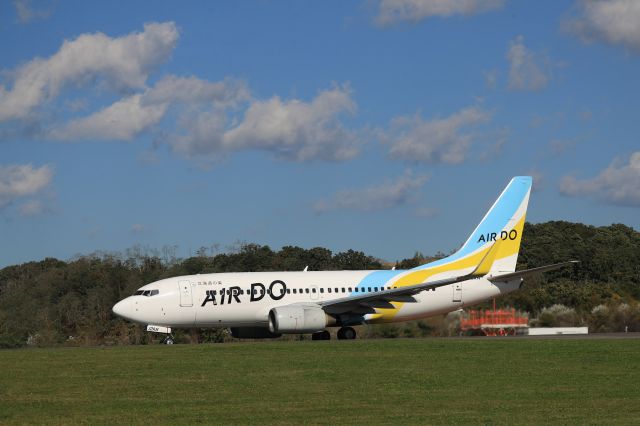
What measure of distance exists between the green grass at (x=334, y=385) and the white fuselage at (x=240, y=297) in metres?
7.64

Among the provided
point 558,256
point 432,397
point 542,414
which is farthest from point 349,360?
point 558,256

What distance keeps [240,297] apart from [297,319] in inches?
106

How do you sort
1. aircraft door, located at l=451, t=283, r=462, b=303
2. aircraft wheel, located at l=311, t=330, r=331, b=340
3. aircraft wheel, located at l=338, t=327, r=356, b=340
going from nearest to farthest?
aircraft wheel, located at l=338, t=327, r=356, b=340 < aircraft wheel, located at l=311, t=330, r=331, b=340 < aircraft door, located at l=451, t=283, r=462, b=303

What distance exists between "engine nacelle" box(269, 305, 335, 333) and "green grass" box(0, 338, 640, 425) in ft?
19.7

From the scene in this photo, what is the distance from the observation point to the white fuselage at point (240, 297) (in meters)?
38.2

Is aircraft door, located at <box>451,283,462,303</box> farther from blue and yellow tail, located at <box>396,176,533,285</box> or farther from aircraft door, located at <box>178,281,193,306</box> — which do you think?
aircraft door, located at <box>178,281,193,306</box>

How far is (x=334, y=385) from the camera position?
67.1ft

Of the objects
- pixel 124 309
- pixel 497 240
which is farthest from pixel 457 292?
pixel 124 309

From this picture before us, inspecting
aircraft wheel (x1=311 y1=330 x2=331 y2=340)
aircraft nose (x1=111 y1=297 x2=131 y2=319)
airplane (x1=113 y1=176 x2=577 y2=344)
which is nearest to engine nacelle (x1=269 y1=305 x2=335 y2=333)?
airplane (x1=113 y1=176 x2=577 y2=344)

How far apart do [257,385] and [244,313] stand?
18.2 m

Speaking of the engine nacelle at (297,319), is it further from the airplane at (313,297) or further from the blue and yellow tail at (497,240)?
the blue and yellow tail at (497,240)

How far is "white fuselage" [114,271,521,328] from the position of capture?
3825 cm

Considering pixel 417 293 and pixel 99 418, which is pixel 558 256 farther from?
pixel 99 418

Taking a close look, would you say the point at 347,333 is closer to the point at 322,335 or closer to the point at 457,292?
the point at 322,335
